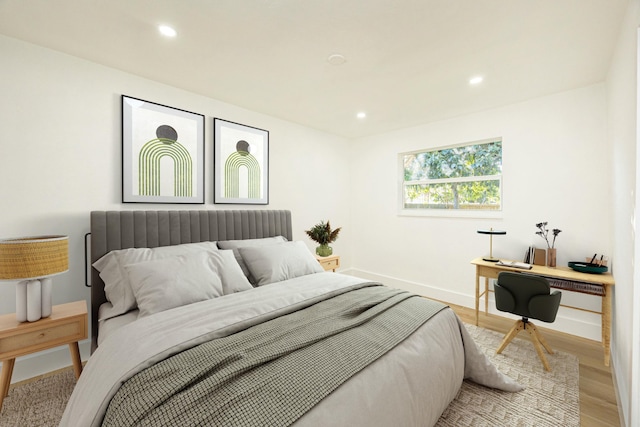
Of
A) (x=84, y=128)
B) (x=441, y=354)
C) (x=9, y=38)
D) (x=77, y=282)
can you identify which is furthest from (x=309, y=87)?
(x=77, y=282)

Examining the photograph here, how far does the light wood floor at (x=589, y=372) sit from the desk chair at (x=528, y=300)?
253 mm

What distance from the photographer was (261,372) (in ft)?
3.78

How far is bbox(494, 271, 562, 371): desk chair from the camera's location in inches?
88.9

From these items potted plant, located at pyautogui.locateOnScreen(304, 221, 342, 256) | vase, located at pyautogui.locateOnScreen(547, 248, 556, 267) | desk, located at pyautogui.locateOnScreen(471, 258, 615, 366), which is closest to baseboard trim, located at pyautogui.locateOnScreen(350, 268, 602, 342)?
desk, located at pyautogui.locateOnScreen(471, 258, 615, 366)

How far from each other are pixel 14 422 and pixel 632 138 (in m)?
4.03

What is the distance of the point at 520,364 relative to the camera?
2.36 meters

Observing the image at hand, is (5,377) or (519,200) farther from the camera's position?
(519,200)

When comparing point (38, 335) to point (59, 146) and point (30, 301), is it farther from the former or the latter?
point (59, 146)

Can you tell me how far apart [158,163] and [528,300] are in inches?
139

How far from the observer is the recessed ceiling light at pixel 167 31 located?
1.89 meters

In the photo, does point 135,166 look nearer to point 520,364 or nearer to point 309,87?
point 309,87

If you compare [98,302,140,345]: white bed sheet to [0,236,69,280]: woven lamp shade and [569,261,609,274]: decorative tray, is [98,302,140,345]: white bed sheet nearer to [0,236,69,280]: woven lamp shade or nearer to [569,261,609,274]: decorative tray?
[0,236,69,280]: woven lamp shade

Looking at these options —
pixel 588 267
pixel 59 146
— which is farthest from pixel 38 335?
pixel 588 267

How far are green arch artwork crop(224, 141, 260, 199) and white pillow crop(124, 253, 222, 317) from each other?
1.27 metres
